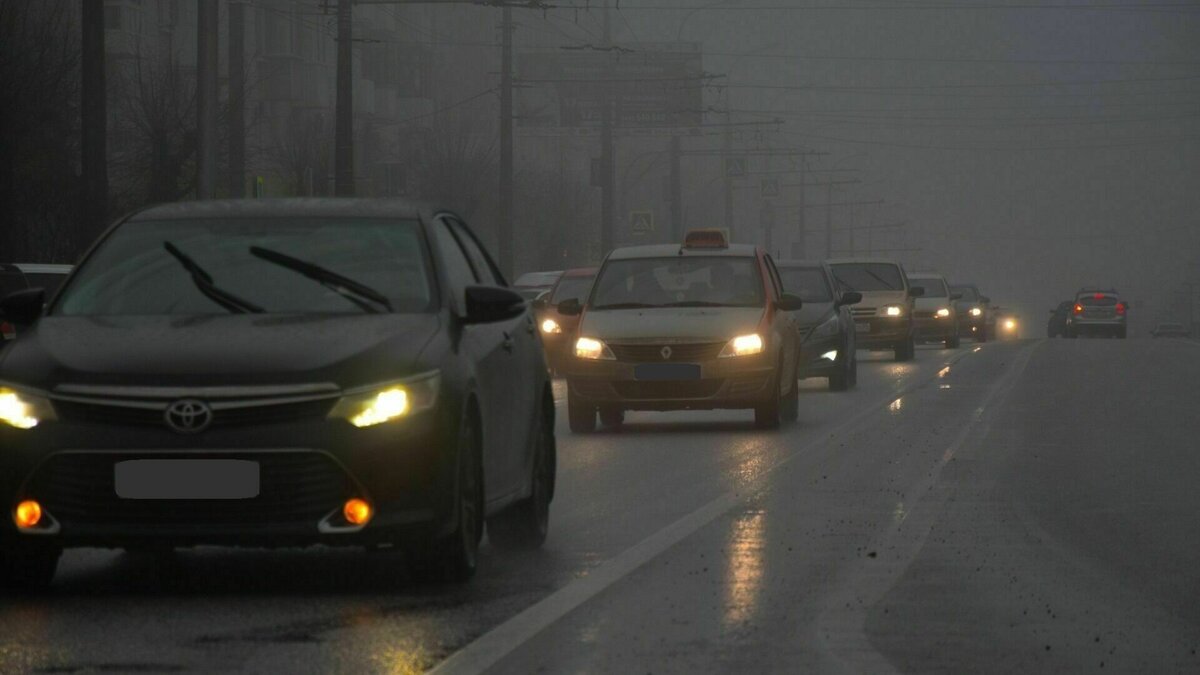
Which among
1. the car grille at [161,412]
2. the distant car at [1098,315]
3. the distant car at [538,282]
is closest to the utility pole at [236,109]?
the distant car at [538,282]

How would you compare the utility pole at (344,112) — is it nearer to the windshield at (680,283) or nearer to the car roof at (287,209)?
the windshield at (680,283)

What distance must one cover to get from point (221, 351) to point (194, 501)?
22.0 inches

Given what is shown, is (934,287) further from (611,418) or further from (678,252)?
(678,252)

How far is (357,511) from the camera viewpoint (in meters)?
9.18

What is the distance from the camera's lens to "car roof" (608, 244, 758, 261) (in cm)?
2148

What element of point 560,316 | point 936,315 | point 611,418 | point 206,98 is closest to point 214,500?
point 611,418

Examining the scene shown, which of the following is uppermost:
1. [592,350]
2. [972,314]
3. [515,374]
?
[515,374]

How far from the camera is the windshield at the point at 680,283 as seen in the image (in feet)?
69.0

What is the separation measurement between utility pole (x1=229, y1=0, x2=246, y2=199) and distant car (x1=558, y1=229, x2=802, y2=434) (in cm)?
1739

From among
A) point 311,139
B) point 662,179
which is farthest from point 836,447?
point 662,179

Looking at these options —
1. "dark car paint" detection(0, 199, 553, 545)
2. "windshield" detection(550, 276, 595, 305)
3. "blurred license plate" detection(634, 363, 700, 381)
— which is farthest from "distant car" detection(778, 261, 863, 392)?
"dark car paint" detection(0, 199, 553, 545)

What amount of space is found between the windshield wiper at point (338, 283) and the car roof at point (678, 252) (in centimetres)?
1130

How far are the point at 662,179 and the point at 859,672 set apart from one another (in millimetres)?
144552

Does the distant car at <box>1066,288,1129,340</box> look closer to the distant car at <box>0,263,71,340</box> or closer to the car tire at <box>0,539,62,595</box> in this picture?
the distant car at <box>0,263,71,340</box>
